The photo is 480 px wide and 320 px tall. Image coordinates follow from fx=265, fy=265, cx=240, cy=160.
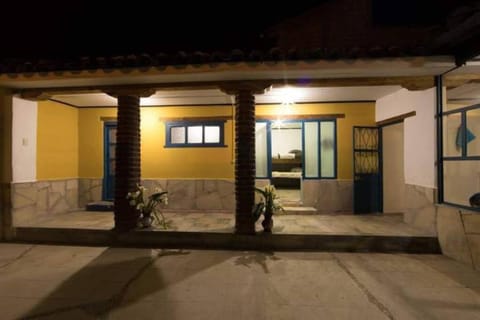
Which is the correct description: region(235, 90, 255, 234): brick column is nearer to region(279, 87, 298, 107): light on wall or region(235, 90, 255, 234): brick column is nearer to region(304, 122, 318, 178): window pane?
region(279, 87, 298, 107): light on wall

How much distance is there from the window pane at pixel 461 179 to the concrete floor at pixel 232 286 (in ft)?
9.82

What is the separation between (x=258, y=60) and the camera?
504cm

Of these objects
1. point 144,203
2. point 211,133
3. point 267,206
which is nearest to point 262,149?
point 211,133

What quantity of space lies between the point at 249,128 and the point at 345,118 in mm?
3779

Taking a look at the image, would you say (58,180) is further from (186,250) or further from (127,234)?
(186,250)

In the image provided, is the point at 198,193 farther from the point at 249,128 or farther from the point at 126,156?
the point at 249,128

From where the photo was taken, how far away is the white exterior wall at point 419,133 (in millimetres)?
5598

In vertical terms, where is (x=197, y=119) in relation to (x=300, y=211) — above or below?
above

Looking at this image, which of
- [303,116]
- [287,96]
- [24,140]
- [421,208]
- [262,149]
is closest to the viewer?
[421,208]

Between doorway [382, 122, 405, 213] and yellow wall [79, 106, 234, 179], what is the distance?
468 cm

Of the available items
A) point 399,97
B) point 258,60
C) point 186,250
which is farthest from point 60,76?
point 399,97

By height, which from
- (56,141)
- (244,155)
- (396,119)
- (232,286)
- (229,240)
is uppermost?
(396,119)

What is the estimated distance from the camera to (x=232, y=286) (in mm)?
3879

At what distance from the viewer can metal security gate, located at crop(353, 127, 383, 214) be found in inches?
308
